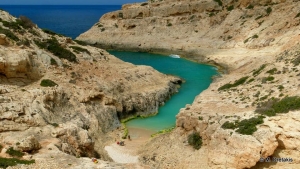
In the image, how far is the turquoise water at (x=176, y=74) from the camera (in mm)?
33312

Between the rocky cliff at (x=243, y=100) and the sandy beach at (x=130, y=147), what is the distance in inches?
40.4

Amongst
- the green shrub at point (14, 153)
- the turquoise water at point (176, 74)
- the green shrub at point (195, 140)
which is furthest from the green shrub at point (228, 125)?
the green shrub at point (14, 153)

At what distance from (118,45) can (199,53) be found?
25.9 meters

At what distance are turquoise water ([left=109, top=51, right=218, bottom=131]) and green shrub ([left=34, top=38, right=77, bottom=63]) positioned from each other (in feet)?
35.1

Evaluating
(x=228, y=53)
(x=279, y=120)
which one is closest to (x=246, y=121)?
(x=279, y=120)

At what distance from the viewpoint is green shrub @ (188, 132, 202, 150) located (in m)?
22.6

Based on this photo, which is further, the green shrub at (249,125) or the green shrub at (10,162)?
the green shrub at (249,125)

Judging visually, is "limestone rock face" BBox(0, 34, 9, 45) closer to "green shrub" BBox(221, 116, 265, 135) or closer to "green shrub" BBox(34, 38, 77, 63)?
"green shrub" BBox(34, 38, 77, 63)

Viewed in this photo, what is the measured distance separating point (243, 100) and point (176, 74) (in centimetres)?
2693

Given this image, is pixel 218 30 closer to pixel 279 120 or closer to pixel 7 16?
pixel 7 16

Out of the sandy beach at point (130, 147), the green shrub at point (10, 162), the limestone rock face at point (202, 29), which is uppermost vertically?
the limestone rock face at point (202, 29)

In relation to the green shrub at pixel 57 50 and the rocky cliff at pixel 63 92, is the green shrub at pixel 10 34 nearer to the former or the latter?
the rocky cliff at pixel 63 92

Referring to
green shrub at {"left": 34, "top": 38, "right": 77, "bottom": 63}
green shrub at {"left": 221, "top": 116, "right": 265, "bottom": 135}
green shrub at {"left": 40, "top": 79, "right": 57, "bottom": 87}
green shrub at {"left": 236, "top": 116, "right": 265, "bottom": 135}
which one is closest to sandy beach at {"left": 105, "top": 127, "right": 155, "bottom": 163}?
green shrub at {"left": 221, "top": 116, "right": 265, "bottom": 135}

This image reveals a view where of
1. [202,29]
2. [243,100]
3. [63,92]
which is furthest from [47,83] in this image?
[202,29]
